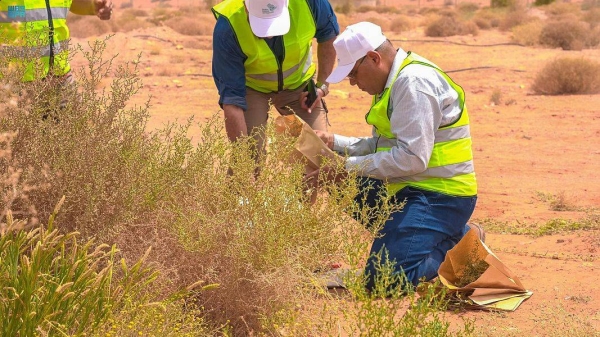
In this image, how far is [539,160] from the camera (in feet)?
31.2

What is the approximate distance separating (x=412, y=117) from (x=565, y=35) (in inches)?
688

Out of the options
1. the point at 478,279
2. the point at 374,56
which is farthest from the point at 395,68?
the point at 478,279

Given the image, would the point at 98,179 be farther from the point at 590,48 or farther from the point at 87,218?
the point at 590,48

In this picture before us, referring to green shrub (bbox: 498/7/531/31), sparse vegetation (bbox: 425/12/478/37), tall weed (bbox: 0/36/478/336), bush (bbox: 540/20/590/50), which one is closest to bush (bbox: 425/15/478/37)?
sparse vegetation (bbox: 425/12/478/37)

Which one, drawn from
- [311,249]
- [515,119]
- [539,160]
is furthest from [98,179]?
[515,119]

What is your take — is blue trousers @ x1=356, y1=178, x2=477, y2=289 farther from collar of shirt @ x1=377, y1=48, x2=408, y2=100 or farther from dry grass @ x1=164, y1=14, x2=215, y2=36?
dry grass @ x1=164, y1=14, x2=215, y2=36

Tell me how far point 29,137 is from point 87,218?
1.51 ft

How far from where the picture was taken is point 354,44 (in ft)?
15.4

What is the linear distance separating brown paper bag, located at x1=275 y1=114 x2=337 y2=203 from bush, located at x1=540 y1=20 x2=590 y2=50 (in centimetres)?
1682

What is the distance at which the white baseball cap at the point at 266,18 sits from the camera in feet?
16.8

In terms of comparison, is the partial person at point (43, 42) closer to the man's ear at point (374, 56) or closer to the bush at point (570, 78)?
the man's ear at point (374, 56)

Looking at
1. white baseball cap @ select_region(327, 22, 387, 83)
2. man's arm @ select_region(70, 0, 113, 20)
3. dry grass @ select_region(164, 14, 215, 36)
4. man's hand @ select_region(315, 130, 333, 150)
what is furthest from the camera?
dry grass @ select_region(164, 14, 215, 36)

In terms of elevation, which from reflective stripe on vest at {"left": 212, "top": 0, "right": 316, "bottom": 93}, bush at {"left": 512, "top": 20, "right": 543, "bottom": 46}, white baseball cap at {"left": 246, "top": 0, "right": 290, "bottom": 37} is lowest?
bush at {"left": 512, "top": 20, "right": 543, "bottom": 46}

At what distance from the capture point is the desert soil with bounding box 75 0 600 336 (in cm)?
483
